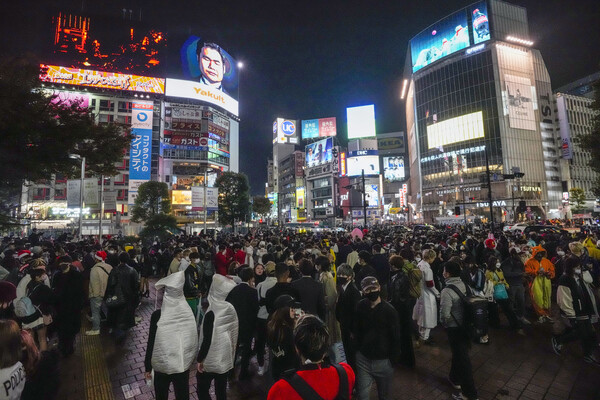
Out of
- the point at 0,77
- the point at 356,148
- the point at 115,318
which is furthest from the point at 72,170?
the point at 356,148

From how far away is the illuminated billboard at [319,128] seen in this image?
9762 centimetres

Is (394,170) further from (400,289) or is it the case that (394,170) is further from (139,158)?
(400,289)

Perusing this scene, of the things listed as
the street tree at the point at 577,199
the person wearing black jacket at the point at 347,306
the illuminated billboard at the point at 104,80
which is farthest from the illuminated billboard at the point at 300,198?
the person wearing black jacket at the point at 347,306

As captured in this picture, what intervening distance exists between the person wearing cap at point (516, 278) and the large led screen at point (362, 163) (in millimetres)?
81127

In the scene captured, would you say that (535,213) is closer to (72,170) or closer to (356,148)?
(356,148)

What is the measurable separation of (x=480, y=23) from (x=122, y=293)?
9072 cm

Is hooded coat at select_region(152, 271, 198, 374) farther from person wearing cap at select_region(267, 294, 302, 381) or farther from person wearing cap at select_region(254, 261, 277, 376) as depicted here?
person wearing cap at select_region(254, 261, 277, 376)

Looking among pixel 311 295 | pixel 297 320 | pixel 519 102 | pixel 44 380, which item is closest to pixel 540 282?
pixel 311 295

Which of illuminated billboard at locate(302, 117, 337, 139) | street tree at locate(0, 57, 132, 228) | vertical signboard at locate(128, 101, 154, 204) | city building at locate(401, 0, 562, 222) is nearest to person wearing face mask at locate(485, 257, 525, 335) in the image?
street tree at locate(0, 57, 132, 228)

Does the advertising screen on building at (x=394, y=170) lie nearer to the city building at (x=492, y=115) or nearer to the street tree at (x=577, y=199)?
the city building at (x=492, y=115)

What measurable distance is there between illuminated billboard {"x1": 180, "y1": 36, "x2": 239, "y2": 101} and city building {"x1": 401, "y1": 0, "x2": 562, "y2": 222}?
2255 inches

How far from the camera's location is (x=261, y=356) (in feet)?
17.9

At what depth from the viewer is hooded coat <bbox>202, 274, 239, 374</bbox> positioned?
348 cm

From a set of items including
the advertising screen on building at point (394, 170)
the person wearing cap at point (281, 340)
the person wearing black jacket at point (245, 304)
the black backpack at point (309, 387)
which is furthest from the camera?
the advertising screen on building at point (394, 170)
